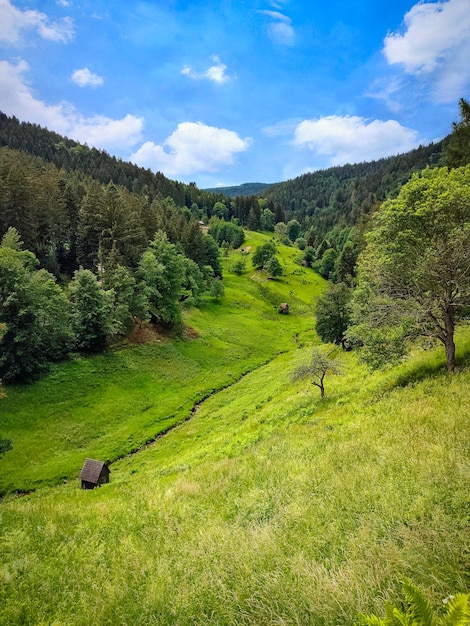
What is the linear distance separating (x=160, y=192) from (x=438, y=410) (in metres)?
160

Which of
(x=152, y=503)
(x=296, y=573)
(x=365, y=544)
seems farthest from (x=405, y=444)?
(x=152, y=503)

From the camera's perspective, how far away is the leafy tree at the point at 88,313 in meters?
43.2

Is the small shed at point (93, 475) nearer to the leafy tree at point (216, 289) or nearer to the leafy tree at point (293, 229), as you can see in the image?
the leafy tree at point (216, 289)

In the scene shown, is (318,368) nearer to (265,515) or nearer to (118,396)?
(265,515)

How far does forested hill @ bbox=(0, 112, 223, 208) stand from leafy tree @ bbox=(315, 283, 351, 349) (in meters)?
120

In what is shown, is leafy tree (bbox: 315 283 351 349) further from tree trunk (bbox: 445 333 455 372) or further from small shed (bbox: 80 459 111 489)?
small shed (bbox: 80 459 111 489)

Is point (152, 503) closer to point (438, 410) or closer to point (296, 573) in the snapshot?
point (296, 573)

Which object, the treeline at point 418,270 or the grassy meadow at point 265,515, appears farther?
the treeline at point 418,270

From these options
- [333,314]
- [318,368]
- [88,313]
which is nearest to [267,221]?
[333,314]

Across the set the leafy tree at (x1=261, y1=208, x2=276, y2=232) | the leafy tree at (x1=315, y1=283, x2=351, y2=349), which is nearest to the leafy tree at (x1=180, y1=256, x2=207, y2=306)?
the leafy tree at (x1=315, y1=283, x2=351, y2=349)

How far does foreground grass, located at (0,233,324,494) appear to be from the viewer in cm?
2866

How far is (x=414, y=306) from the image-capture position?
706 inches

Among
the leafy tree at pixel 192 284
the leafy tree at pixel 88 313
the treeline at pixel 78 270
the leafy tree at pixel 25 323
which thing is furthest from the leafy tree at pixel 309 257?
the leafy tree at pixel 25 323

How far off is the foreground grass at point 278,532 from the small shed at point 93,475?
427cm
